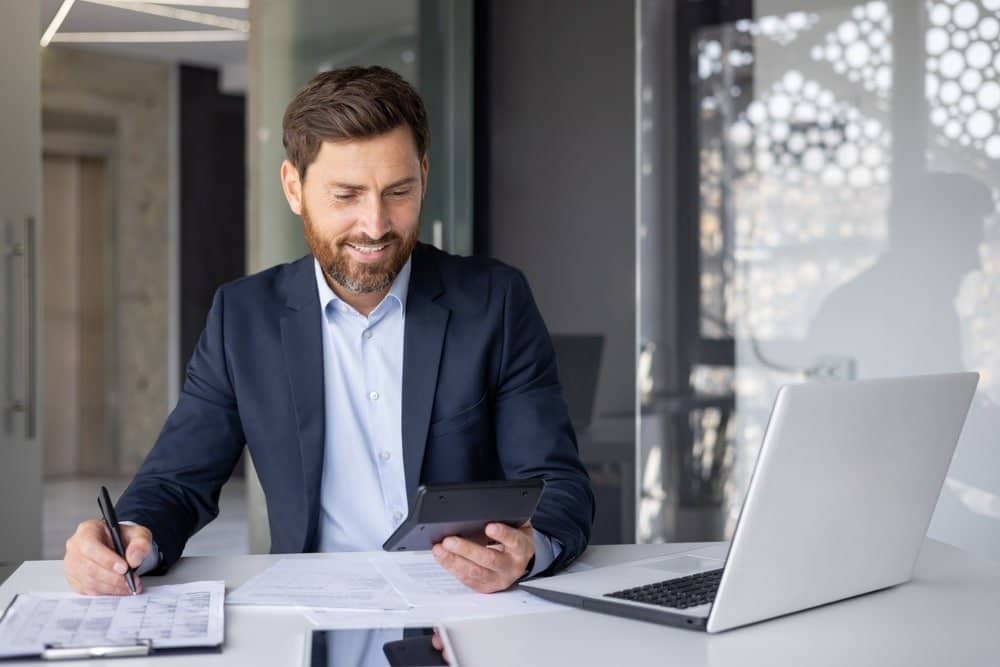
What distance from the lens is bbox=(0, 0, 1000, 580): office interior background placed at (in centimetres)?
346

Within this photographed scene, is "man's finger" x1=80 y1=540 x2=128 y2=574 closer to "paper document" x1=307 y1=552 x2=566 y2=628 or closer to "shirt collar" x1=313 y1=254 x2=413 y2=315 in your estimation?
"paper document" x1=307 y1=552 x2=566 y2=628

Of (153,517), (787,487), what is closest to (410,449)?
(153,517)

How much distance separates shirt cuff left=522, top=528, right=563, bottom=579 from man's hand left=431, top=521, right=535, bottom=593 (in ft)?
0.14

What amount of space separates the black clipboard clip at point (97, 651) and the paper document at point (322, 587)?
22 centimetres

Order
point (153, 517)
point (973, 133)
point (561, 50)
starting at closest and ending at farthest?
1. point (153, 517)
2. point (973, 133)
3. point (561, 50)

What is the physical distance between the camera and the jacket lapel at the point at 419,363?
212cm

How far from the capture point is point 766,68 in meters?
3.87

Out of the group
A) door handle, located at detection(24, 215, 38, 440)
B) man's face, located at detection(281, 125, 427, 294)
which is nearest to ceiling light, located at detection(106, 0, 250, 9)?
door handle, located at detection(24, 215, 38, 440)

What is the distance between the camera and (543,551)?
1692 millimetres

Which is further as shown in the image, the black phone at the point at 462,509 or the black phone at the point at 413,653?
the black phone at the point at 462,509

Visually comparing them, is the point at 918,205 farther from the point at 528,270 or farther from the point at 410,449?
the point at 410,449

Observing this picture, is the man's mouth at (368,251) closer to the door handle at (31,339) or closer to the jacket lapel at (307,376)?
the jacket lapel at (307,376)

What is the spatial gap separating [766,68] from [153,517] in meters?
2.70

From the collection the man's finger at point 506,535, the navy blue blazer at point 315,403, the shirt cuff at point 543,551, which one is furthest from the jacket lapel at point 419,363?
the man's finger at point 506,535
